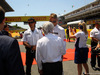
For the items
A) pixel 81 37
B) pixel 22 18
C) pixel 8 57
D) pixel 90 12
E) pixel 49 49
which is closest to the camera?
pixel 8 57

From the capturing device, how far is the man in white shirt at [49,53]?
6.68 feet

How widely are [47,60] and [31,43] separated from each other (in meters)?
1.48

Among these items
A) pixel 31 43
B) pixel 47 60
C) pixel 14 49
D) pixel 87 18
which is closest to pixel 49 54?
pixel 47 60

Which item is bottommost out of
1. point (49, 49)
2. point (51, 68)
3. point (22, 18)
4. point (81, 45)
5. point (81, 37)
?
point (51, 68)

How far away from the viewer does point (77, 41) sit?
3.47 m

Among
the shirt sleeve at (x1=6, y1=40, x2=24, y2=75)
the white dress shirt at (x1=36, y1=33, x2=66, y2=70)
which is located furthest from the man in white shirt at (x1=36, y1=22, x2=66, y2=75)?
the shirt sleeve at (x1=6, y1=40, x2=24, y2=75)

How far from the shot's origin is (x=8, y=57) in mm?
975

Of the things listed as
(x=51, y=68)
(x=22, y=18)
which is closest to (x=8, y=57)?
(x=51, y=68)

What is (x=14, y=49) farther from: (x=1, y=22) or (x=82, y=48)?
(x=82, y=48)

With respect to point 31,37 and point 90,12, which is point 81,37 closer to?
point 31,37

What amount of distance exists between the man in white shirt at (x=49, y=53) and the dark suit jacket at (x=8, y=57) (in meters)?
1.05

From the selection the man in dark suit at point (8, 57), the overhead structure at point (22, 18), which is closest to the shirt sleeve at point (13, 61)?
the man in dark suit at point (8, 57)

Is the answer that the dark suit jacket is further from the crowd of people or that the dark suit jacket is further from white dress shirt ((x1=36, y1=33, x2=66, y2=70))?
white dress shirt ((x1=36, y1=33, x2=66, y2=70))

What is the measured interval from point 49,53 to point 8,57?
113cm
